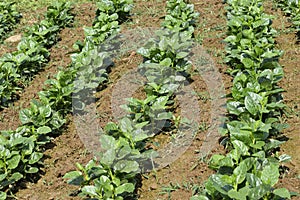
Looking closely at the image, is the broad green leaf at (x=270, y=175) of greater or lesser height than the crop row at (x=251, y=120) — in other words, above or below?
above

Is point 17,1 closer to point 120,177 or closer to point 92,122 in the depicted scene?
point 92,122

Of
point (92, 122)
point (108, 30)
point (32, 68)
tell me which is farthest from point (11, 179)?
point (108, 30)

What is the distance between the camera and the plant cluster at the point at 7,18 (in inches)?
341

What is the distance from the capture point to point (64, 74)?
6211 mm

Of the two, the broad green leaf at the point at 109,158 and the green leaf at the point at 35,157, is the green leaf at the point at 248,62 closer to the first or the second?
the broad green leaf at the point at 109,158

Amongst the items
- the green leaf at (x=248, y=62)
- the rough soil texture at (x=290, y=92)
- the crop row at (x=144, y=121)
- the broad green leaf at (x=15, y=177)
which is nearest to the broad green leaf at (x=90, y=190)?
the crop row at (x=144, y=121)

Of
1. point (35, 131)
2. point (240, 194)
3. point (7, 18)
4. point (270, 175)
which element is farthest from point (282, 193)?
point (7, 18)

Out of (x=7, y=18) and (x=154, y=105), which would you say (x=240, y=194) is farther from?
(x=7, y=18)

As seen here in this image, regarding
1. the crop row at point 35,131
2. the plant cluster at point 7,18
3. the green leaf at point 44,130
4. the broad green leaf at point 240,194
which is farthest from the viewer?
the plant cluster at point 7,18

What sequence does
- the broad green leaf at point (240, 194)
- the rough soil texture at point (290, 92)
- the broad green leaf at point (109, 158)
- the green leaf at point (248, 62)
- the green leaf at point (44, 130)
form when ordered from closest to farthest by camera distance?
the broad green leaf at point (240, 194)
the broad green leaf at point (109, 158)
the rough soil texture at point (290, 92)
the green leaf at point (44, 130)
the green leaf at point (248, 62)

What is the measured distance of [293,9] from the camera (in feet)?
25.8

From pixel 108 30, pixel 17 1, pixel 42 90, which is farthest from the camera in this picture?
pixel 17 1

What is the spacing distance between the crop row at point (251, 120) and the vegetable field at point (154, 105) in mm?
12

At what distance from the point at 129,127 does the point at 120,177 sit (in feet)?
1.99
